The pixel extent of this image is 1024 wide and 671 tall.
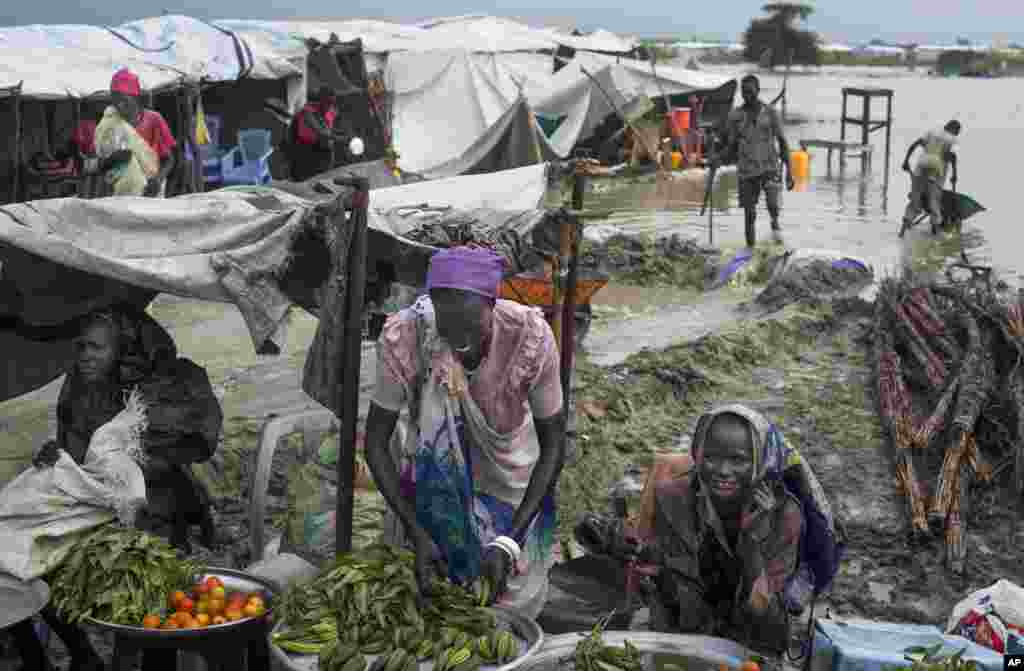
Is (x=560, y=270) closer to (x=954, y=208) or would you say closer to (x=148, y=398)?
(x=148, y=398)

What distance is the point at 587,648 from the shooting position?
294 cm

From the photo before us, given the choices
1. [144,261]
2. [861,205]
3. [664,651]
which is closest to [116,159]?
[144,261]

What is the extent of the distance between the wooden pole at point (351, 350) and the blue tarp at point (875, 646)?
162 cm

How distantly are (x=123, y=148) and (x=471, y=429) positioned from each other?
20.3ft

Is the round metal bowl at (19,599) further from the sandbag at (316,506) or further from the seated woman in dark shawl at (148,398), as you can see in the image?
the sandbag at (316,506)

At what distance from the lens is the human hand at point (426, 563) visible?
3143mm

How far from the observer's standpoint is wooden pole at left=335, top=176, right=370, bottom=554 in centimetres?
404

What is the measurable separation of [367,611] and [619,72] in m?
18.3

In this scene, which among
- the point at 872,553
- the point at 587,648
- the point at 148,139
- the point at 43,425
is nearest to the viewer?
the point at 587,648

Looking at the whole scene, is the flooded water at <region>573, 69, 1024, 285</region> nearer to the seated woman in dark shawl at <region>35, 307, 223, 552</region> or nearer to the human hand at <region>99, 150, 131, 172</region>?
the human hand at <region>99, 150, 131, 172</region>

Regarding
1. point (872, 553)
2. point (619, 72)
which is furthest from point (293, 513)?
point (619, 72)

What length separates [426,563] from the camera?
3197 millimetres

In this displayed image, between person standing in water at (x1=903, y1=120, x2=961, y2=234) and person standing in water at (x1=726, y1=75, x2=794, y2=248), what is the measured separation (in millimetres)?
2359

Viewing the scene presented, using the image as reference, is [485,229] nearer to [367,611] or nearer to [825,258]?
[367,611]
